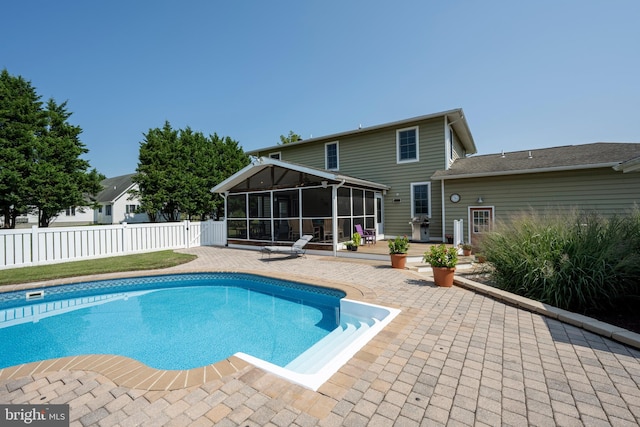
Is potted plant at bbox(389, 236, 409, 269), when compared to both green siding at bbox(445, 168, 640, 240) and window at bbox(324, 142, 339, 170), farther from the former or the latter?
window at bbox(324, 142, 339, 170)

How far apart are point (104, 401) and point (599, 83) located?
13600 millimetres

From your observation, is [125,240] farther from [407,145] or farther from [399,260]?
[407,145]

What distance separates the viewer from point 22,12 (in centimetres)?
752

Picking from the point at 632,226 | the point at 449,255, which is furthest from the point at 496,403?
the point at 632,226

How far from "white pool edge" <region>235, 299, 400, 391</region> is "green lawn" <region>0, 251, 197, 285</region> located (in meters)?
6.49

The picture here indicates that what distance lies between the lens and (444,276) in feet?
18.2

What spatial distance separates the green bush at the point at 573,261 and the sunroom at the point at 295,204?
18.1 ft

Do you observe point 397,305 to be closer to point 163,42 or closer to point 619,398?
point 619,398

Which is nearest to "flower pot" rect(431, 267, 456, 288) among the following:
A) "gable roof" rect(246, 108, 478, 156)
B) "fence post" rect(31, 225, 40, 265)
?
"gable roof" rect(246, 108, 478, 156)

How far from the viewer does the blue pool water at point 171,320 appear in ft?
13.1

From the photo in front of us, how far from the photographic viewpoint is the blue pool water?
398 centimetres

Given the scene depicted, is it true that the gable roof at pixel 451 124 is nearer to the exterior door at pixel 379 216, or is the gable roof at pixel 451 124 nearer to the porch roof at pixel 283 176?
the porch roof at pixel 283 176

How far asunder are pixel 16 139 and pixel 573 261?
2285cm

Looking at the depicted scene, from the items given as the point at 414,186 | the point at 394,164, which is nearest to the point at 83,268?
the point at 394,164
